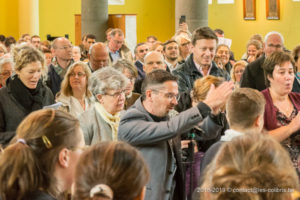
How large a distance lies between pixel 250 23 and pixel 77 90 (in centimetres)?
1255

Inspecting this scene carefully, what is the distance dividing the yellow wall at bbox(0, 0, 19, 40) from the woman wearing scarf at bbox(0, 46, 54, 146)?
14.6 m

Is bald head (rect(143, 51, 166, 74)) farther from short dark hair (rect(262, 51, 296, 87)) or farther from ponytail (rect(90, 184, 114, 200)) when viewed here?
ponytail (rect(90, 184, 114, 200))

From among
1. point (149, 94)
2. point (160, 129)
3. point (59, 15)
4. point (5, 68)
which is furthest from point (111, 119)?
point (59, 15)

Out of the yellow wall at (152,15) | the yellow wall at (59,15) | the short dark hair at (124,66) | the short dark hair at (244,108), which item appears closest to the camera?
the short dark hair at (244,108)

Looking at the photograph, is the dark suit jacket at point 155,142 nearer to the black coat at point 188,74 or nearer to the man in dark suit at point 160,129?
the man in dark suit at point 160,129

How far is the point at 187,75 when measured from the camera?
5387 millimetres

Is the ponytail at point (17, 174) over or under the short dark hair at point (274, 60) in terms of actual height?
under

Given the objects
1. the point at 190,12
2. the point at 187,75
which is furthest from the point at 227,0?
the point at 187,75

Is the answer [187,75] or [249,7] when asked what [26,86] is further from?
[249,7]

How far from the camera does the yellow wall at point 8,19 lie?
19.0m

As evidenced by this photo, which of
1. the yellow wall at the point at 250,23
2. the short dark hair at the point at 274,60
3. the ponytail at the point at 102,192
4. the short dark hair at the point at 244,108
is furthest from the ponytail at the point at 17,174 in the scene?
the yellow wall at the point at 250,23

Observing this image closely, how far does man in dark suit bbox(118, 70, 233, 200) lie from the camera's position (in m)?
3.42

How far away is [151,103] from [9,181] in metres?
1.63

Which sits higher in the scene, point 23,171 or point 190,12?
point 190,12
